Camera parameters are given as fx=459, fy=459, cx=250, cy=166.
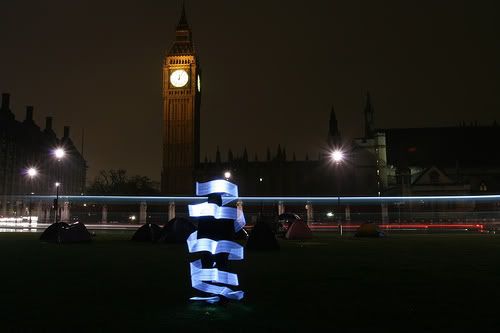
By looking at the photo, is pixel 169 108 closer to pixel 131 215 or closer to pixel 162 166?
pixel 162 166

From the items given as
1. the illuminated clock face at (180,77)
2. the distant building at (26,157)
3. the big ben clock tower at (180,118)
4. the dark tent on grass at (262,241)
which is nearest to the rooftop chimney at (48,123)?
the distant building at (26,157)

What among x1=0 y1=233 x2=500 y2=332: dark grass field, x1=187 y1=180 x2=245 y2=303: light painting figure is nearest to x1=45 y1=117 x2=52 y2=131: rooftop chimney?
x1=0 y1=233 x2=500 y2=332: dark grass field

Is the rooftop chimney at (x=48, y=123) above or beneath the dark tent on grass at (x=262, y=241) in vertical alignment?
above

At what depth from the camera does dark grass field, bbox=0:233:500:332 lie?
251 inches

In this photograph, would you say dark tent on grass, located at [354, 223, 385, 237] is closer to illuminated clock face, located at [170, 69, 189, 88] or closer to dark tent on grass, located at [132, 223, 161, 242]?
dark tent on grass, located at [132, 223, 161, 242]

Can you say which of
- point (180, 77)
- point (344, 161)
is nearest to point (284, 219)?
point (344, 161)

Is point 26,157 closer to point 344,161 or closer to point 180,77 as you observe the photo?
point 180,77

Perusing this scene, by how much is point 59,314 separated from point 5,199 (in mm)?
60721

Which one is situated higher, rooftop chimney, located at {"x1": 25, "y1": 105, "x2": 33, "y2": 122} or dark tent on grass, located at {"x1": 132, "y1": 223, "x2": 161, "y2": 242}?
rooftop chimney, located at {"x1": 25, "y1": 105, "x2": 33, "y2": 122}

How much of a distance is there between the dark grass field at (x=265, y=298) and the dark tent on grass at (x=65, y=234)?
10567 mm

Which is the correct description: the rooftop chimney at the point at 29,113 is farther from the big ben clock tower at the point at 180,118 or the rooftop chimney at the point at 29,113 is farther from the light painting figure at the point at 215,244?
the light painting figure at the point at 215,244

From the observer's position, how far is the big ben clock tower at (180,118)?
92.0 meters

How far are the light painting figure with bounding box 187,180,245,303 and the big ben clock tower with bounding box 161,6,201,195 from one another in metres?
84.4

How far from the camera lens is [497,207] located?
49.2 m
